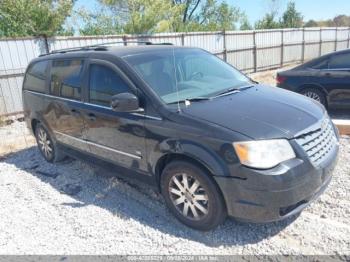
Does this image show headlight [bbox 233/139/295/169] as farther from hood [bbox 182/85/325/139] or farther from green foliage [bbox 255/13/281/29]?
green foliage [bbox 255/13/281/29]

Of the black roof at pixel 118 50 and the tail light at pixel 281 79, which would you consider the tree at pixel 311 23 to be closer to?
the tail light at pixel 281 79

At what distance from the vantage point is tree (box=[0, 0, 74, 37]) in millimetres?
9477

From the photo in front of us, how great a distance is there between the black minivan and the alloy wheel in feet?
0.04

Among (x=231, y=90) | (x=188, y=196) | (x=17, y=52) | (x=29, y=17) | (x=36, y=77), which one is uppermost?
(x=29, y=17)

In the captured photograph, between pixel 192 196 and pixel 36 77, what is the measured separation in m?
3.63

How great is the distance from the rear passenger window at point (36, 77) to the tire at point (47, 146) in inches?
25.0

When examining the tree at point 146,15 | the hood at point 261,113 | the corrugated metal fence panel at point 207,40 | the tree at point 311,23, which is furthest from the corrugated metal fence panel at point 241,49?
the tree at point 311,23

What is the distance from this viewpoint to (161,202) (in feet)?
12.6

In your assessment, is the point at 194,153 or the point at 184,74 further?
the point at 184,74

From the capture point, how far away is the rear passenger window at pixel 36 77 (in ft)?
16.9

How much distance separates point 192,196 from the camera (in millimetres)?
3156

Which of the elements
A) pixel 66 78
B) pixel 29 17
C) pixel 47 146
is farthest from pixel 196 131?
pixel 29 17

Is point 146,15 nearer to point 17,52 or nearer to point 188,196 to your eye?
point 17,52

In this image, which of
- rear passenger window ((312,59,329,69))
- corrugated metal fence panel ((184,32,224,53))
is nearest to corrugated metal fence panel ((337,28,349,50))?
corrugated metal fence panel ((184,32,224,53))
